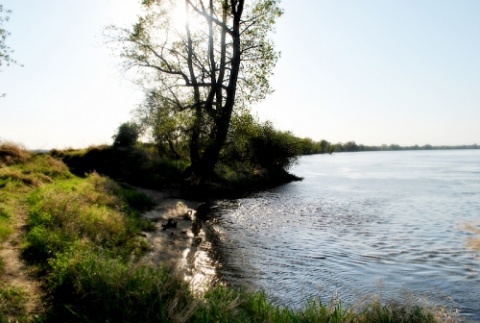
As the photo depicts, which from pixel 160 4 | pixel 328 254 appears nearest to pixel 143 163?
pixel 160 4

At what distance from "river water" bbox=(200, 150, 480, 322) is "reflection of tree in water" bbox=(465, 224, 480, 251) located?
0.44 feet

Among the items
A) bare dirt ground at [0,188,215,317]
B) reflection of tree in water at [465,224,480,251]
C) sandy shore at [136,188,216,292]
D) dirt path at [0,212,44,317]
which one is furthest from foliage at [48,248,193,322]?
reflection of tree in water at [465,224,480,251]

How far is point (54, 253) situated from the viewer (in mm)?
9672

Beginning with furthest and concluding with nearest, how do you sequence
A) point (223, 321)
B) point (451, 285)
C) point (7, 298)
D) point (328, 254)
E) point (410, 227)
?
point (410, 227) → point (328, 254) → point (451, 285) → point (7, 298) → point (223, 321)

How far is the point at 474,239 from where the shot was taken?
1714 cm

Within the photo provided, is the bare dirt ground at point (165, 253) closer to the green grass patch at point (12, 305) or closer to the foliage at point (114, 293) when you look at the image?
the green grass patch at point (12, 305)

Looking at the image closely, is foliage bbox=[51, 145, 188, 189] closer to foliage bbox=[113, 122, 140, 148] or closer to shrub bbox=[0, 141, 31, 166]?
foliage bbox=[113, 122, 140, 148]

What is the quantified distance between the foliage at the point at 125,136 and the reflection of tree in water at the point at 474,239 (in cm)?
2742

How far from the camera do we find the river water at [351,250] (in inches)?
432

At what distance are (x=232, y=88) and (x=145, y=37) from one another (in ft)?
30.9

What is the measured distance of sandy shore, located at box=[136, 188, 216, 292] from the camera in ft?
38.2

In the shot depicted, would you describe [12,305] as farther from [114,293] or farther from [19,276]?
[114,293]

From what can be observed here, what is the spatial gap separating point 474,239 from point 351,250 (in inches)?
242

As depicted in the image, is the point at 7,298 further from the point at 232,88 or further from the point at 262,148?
the point at 262,148
